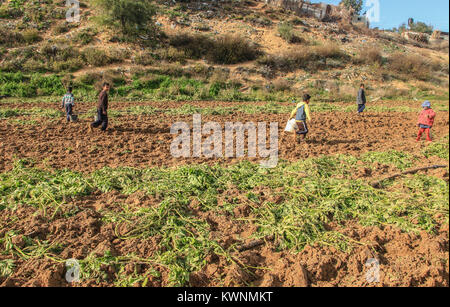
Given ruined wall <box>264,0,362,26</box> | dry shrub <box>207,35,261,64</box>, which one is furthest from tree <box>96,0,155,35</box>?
ruined wall <box>264,0,362,26</box>

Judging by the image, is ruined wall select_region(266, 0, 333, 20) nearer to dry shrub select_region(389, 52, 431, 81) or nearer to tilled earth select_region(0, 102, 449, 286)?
dry shrub select_region(389, 52, 431, 81)

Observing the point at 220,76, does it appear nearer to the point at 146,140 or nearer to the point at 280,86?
the point at 280,86

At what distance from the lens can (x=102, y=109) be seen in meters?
8.84

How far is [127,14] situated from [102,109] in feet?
58.3

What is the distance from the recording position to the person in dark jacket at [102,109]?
28.5ft

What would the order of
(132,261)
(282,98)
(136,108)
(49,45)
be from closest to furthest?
(132,261) < (136,108) < (282,98) < (49,45)

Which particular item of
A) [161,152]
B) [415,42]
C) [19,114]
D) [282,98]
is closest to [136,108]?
[19,114]

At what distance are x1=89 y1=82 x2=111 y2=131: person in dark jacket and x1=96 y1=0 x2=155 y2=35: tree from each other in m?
17.3

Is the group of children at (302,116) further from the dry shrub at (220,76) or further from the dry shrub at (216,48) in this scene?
the dry shrub at (216,48)

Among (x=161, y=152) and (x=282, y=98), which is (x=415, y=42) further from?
(x=161, y=152)

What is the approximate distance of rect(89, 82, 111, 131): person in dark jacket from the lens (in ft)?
28.5

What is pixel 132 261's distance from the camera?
3637mm

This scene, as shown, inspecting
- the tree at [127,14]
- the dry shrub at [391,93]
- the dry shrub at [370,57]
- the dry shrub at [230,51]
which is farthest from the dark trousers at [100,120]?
the dry shrub at [370,57]
